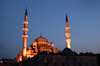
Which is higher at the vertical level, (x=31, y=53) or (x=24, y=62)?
(x=31, y=53)

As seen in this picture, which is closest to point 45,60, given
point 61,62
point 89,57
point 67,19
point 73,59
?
point 61,62

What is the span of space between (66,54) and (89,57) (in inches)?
214

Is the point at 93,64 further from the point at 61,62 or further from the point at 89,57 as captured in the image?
the point at 61,62

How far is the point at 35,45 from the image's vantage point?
130 ft

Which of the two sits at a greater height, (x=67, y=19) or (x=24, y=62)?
(x=67, y=19)

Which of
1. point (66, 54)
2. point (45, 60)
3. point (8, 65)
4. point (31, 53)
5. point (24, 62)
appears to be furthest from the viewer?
point (8, 65)

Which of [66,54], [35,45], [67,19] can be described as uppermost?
[67,19]

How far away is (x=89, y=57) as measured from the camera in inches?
1123

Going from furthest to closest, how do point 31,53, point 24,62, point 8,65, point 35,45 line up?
point 8,65 < point 35,45 < point 31,53 < point 24,62

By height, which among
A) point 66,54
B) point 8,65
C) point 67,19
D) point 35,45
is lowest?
point 8,65

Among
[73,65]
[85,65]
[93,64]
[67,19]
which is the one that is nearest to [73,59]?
[73,65]

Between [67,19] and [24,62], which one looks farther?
[67,19]

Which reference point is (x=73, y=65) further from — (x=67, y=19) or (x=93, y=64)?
(x=67, y=19)

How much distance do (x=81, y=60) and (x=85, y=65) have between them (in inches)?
54.4
